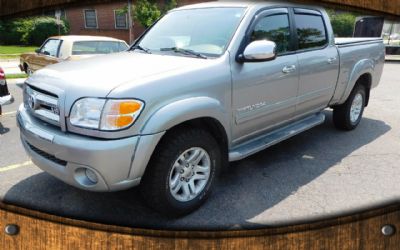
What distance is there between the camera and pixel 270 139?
Result: 2.98 m

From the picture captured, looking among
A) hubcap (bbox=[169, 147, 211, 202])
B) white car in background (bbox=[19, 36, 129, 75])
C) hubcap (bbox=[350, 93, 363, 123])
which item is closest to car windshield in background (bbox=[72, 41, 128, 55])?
white car in background (bbox=[19, 36, 129, 75])

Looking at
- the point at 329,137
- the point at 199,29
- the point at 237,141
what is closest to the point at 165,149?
the point at 237,141

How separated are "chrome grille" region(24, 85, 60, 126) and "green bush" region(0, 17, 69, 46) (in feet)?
3.54

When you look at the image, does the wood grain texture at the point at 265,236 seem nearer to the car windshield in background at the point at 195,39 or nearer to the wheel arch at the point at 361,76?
the car windshield in background at the point at 195,39

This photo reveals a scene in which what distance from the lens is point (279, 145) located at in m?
3.86

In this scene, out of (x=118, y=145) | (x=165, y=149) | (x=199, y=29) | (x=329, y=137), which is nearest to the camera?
(x=118, y=145)

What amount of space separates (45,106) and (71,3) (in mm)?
1262

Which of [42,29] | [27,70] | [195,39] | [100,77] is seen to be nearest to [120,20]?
[42,29]

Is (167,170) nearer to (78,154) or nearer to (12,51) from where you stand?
(78,154)

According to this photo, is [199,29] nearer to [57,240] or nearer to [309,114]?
[309,114]

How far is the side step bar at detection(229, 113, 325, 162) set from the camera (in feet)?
8.84

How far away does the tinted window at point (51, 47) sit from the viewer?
82cm

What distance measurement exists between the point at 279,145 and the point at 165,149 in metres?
2.00

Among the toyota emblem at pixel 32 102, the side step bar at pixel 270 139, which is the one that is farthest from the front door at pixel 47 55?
the side step bar at pixel 270 139
